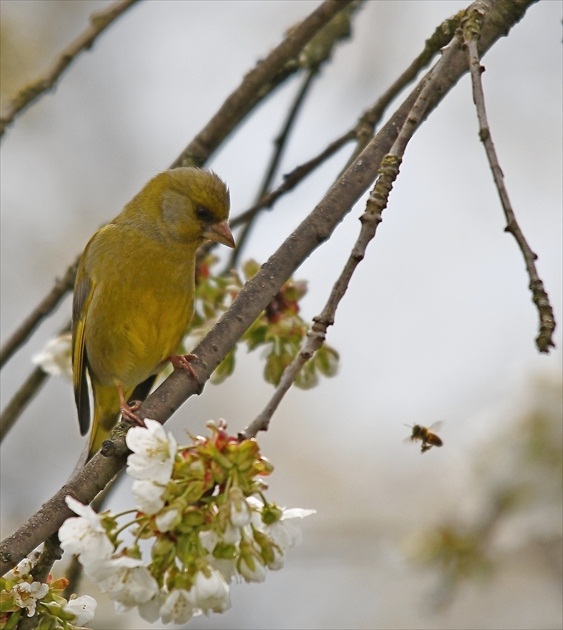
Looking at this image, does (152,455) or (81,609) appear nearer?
(152,455)

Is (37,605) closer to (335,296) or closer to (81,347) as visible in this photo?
(335,296)

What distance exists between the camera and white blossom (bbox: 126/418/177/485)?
2.34m

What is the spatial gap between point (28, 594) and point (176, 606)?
44 cm

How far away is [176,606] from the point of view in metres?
2.40

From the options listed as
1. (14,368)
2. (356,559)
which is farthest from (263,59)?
(14,368)

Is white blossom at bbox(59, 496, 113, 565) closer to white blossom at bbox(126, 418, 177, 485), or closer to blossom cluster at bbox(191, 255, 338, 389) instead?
white blossom at bbox(126, 418, 177, 485)

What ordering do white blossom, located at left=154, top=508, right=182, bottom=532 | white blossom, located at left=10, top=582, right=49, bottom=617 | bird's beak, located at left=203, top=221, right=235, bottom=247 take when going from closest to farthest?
white blossom, located at left=154, top=508, right=182, bottom=532
white blossom, located at left=10, top=582, right=49, bottom=617
bird's beak, located at left=203, top=221, right=235, bottom=247

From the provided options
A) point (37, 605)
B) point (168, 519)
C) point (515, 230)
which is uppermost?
point (515, 230)

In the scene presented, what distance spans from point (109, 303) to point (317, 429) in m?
6.54

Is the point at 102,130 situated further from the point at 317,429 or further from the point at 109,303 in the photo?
the point at 109,303

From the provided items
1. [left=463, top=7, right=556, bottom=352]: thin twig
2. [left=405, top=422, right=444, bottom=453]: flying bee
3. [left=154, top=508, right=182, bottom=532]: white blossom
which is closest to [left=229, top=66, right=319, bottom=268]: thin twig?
[left=405, top=422, right=444, bottom=453]: flying bee

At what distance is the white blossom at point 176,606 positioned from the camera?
2.38 meters

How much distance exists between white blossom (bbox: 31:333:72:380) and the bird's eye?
906mm

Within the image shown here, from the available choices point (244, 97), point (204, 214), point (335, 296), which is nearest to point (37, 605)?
point (335, 296)
